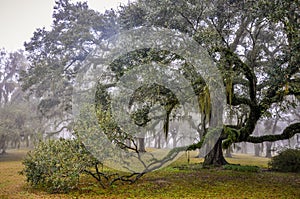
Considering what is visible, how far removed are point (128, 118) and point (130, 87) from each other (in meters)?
1.57

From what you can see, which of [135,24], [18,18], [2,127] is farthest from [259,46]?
[2,127]

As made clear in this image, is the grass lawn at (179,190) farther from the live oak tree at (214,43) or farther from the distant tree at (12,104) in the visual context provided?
the distant tree at (12,104)

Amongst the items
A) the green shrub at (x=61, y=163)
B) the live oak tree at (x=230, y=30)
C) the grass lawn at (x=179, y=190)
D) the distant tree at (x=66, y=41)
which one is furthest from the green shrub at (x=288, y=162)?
the distant tree at (x=66, y=41)

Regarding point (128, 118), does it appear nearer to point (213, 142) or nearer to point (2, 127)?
point (213, 142)

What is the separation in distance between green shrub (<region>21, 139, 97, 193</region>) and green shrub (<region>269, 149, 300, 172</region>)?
1072 centimetres

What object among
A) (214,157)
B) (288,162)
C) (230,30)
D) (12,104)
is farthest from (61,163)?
(12,104)

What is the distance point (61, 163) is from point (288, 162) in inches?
467

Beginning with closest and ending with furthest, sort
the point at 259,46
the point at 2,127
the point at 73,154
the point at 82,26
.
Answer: the point at 73,154 < the point at 259,46 < the point at 82,26 < the point at 2,127

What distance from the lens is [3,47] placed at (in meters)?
29.0

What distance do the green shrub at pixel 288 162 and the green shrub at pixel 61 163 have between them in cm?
1072

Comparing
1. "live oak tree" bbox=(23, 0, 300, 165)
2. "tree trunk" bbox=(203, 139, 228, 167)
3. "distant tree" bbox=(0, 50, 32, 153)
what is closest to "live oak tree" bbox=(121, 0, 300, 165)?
"live oak tree" bbox=(23, 0, 300, 165)

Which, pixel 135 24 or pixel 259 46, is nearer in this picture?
pixel 135 24

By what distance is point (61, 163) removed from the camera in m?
8.60

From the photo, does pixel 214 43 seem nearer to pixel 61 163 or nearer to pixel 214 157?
pixel 61 163
